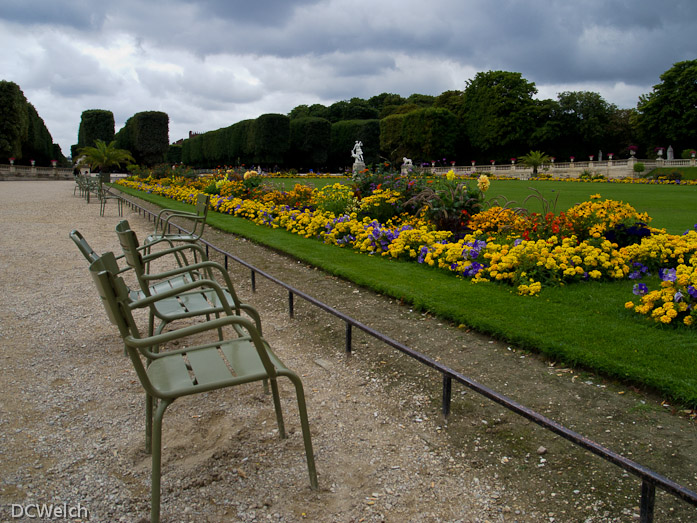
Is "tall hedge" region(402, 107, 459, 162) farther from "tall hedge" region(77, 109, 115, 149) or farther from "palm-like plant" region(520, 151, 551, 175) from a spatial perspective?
"tall hedge" region(77, 109, 115, 149)

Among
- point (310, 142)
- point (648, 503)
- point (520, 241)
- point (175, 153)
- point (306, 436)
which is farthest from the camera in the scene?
point (175, 153)

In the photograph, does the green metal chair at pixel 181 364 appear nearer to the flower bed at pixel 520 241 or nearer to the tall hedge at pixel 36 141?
the flower bed at pixel 520 241

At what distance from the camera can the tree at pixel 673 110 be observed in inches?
1483

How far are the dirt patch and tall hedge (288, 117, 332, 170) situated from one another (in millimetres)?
43024

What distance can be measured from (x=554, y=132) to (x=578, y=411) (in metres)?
47.3

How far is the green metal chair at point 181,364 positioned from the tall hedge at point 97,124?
5162cm

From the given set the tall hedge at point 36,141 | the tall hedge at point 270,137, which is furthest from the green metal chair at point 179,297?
the tall hedge at point 36,141

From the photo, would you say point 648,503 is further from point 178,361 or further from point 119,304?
point 119,304

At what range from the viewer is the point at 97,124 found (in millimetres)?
47375

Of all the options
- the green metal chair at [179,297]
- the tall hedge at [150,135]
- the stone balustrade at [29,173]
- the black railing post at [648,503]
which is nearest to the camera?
the black railing post at [648,503]

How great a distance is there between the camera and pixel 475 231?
633 centimetres

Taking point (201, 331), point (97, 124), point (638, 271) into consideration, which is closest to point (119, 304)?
point (201, 331)

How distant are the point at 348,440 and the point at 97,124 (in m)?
52.3

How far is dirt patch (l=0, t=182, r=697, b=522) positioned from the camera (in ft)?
6.19
